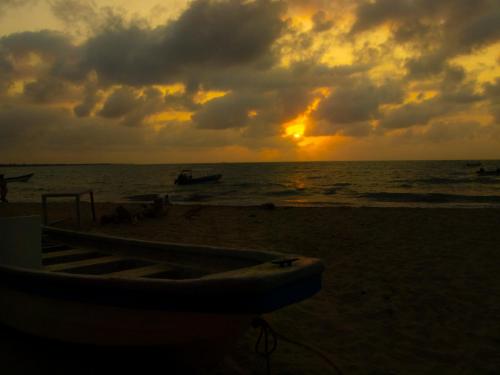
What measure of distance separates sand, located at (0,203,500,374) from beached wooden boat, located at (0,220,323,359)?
2.72ft

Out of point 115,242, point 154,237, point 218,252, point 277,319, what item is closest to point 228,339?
point 218,252

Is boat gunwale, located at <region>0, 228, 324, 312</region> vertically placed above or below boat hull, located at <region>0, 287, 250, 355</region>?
above

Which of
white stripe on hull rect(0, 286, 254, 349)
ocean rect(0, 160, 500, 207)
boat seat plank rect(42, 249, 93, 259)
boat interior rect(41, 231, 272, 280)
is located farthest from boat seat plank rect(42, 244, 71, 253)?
ocean rect(0, 160, 500, 207)

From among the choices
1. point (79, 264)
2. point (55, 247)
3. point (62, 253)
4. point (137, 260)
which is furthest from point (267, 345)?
point (55, 247)

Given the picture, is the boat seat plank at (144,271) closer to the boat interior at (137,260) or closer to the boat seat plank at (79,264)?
the boat interior at (137,260)

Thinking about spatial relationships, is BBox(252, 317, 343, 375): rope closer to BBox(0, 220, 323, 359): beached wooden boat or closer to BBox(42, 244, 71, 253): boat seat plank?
BBox(0, 220, 323, 359): beached wooden boat

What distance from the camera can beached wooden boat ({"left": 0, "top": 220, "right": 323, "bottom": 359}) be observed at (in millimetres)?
2516

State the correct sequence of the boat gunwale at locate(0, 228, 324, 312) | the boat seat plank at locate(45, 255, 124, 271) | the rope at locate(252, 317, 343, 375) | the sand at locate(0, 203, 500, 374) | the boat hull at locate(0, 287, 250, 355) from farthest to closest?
1. the boat seat plank at locate(45, 255, 124, 271)
2. the sand at locate(0, 203, 500, 374)
3. the rope at locate(252, 317, 343, 375)
4. the boat hull at locate(0, 287, 250, 355)
5. the boat gunwale at locate(0, 228, 324, 312)

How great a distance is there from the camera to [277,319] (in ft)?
15.7

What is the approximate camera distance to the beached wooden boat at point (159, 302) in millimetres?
2516

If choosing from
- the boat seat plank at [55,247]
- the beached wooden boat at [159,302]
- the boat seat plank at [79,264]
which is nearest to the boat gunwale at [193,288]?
the beached wooden boat at [159,302]

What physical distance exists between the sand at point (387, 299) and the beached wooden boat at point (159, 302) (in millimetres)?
829

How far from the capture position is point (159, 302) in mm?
2631

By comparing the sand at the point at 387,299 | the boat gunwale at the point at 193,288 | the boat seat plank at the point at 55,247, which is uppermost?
the boat gunwale at the point at 193,288
